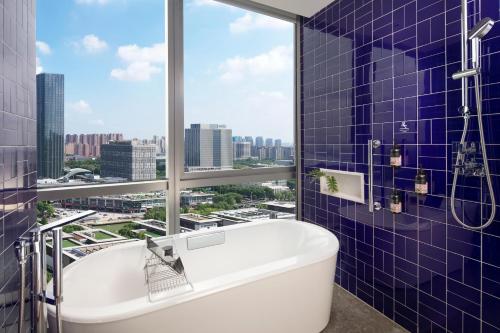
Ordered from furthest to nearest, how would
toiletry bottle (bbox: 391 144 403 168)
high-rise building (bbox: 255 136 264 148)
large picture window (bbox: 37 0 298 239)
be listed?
high-rise building (bbox: 255 136 264 148), large picture window (bbox: 37 0 298 239), toiletry bottle (bbox: 391 144 403 168)

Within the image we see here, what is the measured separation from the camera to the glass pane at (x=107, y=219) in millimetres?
2230

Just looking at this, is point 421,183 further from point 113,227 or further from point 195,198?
point 113,227

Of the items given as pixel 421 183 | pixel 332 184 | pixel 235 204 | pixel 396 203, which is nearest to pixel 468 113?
pixel 421 183

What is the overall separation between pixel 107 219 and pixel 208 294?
1339 mm

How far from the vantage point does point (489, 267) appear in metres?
1.64

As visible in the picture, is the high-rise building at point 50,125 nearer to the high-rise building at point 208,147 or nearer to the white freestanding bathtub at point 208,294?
the white freestanding bathtub at point 208,294

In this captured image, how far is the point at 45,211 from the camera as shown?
85.6 inches

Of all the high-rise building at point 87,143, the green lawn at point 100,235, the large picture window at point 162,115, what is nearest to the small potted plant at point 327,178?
the large picture window at point 162,115

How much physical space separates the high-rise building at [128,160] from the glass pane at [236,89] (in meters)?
0.34

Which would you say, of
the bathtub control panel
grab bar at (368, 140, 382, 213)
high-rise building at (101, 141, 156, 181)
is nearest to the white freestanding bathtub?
the bathtub control panel

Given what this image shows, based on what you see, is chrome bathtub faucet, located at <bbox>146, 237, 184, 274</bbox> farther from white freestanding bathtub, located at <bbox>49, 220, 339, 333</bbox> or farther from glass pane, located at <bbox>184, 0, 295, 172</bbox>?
glass pane, located at <bbox>184, 0, 295, 172</bbox>

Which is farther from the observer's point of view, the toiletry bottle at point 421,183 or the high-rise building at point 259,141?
the high-rise building at point 259,141

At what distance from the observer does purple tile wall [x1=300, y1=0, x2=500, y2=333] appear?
1.68 m

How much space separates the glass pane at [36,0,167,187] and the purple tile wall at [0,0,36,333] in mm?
951
